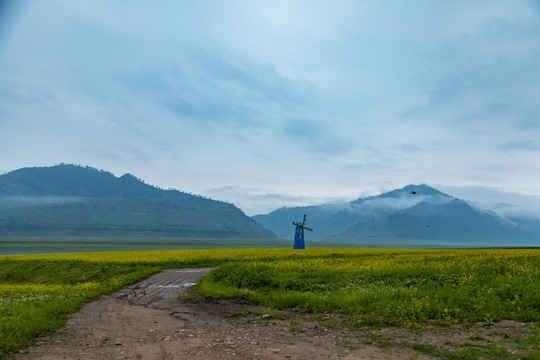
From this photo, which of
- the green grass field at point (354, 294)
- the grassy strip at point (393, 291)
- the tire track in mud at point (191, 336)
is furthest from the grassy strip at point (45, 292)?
the grassy strip at point (393, 291)

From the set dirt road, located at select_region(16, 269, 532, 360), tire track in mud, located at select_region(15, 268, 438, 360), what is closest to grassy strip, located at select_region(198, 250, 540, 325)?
dirt road, located at select_region(16, 269, 532, 360)

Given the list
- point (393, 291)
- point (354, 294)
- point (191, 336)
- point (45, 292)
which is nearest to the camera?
point (191, 336)

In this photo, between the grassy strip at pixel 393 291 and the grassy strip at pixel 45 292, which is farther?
the grassy strip at pixel 393 291

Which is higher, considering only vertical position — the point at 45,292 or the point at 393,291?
the point at 393,291

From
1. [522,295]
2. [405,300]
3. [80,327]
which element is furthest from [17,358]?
[522,295]

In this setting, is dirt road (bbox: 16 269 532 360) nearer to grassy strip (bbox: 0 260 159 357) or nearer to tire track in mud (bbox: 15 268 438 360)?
tire track in mud (bbox: 15 268 438 360)

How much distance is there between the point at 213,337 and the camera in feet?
41.5

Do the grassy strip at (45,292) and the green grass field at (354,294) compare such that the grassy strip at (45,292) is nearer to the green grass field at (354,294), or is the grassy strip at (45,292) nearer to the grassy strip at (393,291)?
the green grass field at (354,294)

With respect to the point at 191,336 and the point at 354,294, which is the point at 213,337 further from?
the point at 354,294

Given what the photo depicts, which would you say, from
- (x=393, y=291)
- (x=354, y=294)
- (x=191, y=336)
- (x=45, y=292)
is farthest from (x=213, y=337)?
(x=45, y=292)

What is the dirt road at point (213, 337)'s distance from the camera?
10.7 metres

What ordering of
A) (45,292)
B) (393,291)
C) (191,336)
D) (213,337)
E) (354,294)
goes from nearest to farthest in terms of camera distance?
(213,337) < (191,336) < (354,294) < (393,291) < (45,292)

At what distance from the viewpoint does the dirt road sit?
10719 mm

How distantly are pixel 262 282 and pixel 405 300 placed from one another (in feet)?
34.2
